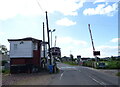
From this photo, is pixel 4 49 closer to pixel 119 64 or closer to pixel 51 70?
pixel 119 64

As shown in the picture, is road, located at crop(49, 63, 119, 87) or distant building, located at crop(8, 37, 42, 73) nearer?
road, located at crop(49, 63, 119, 87)

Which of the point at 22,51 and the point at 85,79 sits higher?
the point at 22,51

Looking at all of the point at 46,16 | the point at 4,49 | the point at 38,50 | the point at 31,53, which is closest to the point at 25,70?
the point at 31,53

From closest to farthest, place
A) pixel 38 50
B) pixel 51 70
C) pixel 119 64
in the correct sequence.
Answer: pixel 51 70, pixel 38 50, pixel 119 64

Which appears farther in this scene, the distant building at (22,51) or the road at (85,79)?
the distant building at (22,51)

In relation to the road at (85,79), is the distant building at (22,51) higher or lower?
higher

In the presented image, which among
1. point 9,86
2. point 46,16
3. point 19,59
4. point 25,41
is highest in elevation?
point 46,16

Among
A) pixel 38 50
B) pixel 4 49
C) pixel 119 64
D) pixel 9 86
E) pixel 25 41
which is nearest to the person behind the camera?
pixel 9 86

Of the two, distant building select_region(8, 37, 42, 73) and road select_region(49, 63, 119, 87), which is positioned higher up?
distant building select_region(8, 37, 42, 73)

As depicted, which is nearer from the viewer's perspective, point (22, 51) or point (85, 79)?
point (85, 79)

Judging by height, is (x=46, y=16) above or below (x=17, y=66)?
above

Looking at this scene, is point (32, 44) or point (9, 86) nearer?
point (9, 86)

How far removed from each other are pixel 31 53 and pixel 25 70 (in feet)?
12.7

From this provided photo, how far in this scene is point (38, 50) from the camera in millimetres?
43969
